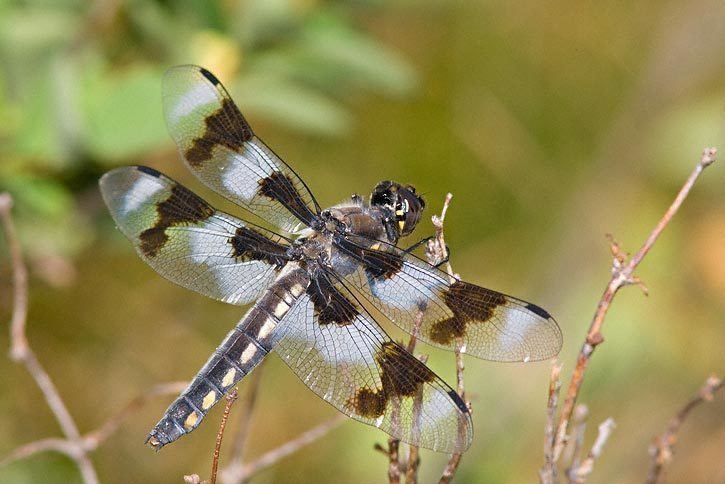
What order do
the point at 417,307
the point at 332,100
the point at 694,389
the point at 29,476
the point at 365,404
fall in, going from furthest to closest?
the point at 694,389 < the point at 332,100 < the point at 29,476 < the point at 417,307 < the point at 365,404

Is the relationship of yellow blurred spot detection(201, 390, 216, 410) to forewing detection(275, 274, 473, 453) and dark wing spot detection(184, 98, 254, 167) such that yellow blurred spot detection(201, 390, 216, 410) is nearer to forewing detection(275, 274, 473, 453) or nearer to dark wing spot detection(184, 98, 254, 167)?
forewing detection(275, 274, 473, 453)

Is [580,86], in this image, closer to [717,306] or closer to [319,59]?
[717,306]

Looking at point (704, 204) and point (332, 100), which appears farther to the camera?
point (704, 204)


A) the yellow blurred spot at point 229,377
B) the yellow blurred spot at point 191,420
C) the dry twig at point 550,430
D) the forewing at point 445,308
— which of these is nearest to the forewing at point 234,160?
the forewing at point 445,308

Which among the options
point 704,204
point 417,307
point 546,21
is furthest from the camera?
point 546,21

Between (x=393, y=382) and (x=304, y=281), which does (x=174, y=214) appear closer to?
(x=304, y=281)

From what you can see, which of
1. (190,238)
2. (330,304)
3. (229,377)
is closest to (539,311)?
(330,304)

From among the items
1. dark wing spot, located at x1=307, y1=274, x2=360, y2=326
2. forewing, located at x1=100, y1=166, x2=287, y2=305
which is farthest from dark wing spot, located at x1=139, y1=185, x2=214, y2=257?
dark wing spot, located at x1=307, y1=274, x2=360, y2=326

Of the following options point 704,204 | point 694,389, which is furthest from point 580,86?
point 694,389
